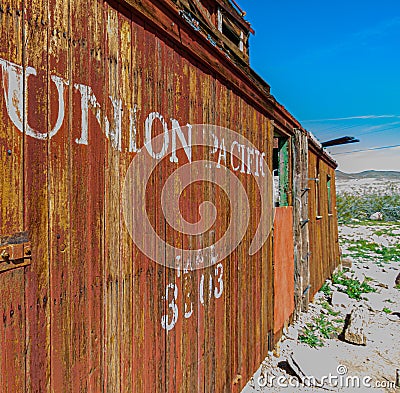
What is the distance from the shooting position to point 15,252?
1.60 meters

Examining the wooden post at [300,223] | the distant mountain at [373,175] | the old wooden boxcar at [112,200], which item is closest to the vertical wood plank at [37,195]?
the old wooden boxcar at [112,200]

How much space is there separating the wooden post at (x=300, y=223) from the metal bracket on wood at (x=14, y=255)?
5390 millimetres

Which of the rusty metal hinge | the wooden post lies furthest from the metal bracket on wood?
the wooden post

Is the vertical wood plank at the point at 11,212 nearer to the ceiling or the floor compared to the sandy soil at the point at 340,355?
nearer to the ceiling

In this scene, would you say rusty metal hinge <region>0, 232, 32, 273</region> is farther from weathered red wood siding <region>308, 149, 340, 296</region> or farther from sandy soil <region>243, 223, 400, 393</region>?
weathered red wood siding <region>308, 149, 340, 296</region>

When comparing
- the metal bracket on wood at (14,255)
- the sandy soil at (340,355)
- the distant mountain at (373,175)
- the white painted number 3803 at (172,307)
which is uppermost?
the distant mountain at (373,175)

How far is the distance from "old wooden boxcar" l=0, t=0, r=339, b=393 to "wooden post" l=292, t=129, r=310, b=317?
2536mm

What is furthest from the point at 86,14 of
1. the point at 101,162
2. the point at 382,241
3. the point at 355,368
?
the point at 382,241

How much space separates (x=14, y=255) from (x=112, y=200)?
2.23ft

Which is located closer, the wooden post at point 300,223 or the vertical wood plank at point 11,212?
the vertical wood plank at point 11,212

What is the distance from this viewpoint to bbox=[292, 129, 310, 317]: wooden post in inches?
255

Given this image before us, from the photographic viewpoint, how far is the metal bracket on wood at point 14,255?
1557mm

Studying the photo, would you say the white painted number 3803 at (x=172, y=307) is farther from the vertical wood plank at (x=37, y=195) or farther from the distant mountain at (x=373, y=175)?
the distant mountain at (x=373, y=175)

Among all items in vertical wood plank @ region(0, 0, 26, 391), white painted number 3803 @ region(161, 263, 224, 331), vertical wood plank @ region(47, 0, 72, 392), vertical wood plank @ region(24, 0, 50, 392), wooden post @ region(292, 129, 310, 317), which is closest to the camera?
vertical wood plank @ region(0, 0, 26, 391)
